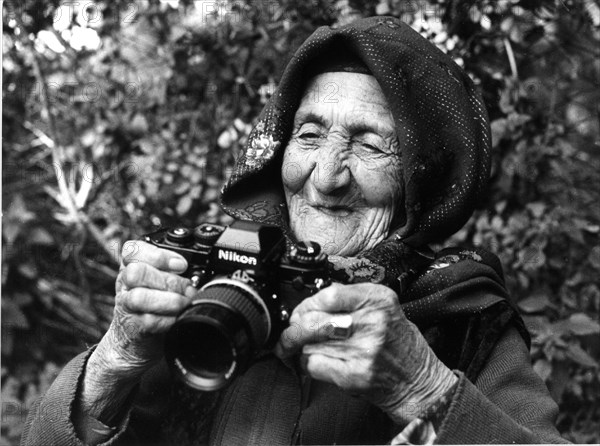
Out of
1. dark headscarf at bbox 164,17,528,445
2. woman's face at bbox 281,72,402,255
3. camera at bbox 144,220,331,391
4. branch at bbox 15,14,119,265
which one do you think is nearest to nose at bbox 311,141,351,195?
woman's face at bbox 281,72,402,255

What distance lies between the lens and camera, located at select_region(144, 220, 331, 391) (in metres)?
1.03

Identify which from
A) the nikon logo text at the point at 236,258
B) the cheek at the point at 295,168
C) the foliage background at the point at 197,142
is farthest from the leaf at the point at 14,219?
the nikon logo text at the point at 236,258

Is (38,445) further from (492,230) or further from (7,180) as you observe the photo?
(7,180)

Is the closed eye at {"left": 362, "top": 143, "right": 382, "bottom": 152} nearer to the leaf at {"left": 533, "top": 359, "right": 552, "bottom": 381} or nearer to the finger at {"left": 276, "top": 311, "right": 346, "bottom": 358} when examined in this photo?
the finger at {"left": 276, "top": 311, "right": 346, "bottom": 358}

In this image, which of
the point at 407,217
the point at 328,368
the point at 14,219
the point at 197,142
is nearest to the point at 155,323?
the point at 328,368

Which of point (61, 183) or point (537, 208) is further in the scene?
point (61, 183)

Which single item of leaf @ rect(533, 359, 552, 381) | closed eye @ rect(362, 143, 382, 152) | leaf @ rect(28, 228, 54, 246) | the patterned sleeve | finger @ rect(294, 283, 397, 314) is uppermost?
finger @ rect(294, 283, 397, 314)

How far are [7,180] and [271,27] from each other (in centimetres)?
118

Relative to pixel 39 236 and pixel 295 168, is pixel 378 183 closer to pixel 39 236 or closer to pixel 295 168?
pixel 295 168

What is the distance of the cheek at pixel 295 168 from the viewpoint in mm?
1434

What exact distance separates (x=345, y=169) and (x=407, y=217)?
0.15m

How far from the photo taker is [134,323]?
115cm

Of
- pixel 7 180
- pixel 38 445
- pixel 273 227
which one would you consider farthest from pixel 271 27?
pixel 38 445

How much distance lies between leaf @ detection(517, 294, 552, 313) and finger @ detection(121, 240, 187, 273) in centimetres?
127
